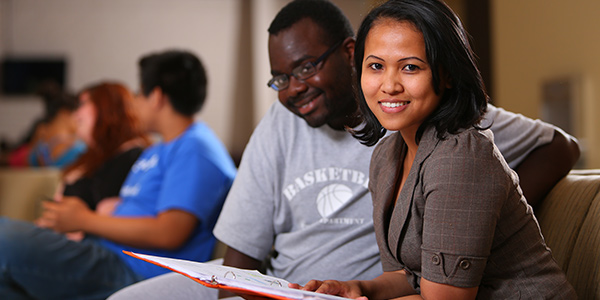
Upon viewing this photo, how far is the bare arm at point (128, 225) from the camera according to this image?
6.13 ft

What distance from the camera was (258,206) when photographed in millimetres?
1372

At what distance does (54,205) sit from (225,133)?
5641 mm

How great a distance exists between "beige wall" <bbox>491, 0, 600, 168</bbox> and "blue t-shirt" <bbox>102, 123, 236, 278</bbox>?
9.66ft

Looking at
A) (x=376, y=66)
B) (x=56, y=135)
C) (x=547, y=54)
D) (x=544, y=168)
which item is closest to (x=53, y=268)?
(x=376, y=66)

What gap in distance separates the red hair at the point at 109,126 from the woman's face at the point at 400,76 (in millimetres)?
1918

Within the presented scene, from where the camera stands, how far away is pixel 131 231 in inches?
76.0

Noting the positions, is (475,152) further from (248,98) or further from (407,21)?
(248,98)

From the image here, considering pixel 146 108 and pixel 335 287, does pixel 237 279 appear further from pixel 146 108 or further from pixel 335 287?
pixel 146 108

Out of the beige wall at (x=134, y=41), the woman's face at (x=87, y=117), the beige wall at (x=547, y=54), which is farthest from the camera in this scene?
the beige wall at (x=134, y=41)

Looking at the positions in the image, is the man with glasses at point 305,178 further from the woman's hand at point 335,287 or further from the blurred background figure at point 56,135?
the blurred background figure at point 56,135

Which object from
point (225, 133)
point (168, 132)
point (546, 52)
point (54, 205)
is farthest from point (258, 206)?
point (225, 133)

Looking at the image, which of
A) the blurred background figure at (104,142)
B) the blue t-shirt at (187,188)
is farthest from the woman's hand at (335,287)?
the blurred background figure at (104,142)

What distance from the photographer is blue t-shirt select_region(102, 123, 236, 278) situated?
189cm

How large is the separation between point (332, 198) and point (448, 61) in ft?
1.81
